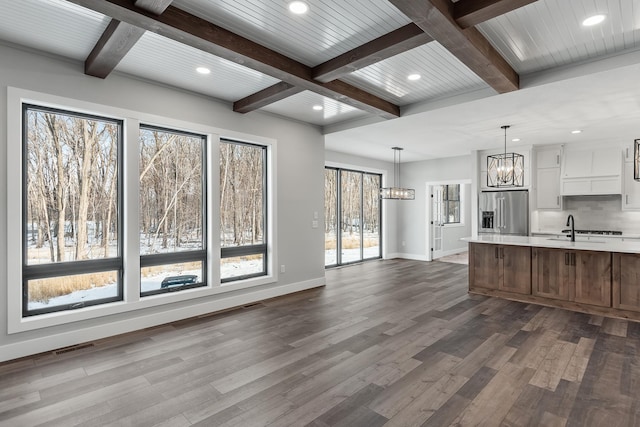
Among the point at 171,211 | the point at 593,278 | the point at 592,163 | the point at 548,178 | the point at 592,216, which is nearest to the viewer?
the point at 171,211

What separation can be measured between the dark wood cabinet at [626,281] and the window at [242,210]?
4.69 m

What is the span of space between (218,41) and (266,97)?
1373 mm

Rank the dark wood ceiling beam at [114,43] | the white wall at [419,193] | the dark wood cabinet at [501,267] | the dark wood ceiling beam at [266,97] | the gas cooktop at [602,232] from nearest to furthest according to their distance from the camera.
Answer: the dark wood ceiling beam at [114,43], the dark wood ceiling beam at [266,97], the dark wood cabinet at [501,267], the gas cooktop at [602,232], the white wall at [419,193]

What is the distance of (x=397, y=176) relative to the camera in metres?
9.42

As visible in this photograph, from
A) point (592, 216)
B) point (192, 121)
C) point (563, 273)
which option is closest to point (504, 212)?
point (592, 216)

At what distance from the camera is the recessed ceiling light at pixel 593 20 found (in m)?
2.59

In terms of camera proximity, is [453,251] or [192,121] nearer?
[192,121]

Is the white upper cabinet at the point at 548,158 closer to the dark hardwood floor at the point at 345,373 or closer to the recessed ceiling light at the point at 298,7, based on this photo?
the dark hardwood floor at the point at 345,373

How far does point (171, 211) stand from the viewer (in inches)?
167

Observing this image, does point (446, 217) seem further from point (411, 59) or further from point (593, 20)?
point (593, 20)

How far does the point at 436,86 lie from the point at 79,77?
153 inches

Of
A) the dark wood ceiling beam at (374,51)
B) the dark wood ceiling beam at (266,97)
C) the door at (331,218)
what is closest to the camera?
the dark wood ceiling beam at (374,51)

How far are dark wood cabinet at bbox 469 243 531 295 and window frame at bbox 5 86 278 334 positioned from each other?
324 centimetres

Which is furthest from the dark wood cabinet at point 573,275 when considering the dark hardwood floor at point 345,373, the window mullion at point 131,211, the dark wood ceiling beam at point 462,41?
the window mullion at point 131,211
